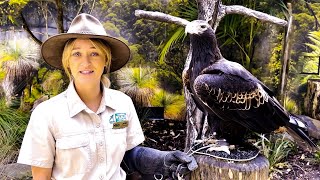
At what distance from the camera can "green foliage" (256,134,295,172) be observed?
353cm

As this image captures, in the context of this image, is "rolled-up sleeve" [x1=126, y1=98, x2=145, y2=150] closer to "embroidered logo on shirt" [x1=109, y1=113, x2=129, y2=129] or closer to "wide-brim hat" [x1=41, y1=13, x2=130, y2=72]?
"embroidered logo on shirt" [x1=109, y1=113, x2=129, y2=129]

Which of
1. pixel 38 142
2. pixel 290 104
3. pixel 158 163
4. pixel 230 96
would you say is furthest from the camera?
pixel 290 104

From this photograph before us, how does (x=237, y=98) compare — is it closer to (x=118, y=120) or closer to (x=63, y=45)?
(x=118, y=120)

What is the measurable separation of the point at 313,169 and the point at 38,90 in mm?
3434

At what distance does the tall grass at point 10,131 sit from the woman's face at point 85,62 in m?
2.45

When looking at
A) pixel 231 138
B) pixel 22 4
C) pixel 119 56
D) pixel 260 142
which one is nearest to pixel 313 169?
pixel 260 142

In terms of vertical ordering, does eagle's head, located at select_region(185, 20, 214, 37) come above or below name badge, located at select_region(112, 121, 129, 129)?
above

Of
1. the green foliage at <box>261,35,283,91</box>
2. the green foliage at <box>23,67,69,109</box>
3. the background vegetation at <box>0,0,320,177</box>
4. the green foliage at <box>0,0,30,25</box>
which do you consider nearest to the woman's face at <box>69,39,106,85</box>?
the background vegetation at <box>0,0,320,177</box>

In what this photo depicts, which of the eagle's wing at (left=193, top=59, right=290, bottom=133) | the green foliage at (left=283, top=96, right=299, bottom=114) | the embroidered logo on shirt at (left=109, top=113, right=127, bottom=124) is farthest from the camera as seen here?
the green foliage at (left=283, top=96, right=299, bottom=114)

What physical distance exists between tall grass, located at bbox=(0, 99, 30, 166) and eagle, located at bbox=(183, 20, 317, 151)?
96.5 inches

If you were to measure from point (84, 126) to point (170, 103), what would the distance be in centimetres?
300

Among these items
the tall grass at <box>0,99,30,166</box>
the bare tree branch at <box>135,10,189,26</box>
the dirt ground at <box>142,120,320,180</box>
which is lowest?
the dirt ground at <box>142,120,320,180</box>

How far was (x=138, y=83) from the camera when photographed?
167 inches

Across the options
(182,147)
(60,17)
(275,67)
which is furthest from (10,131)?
(275,67)
